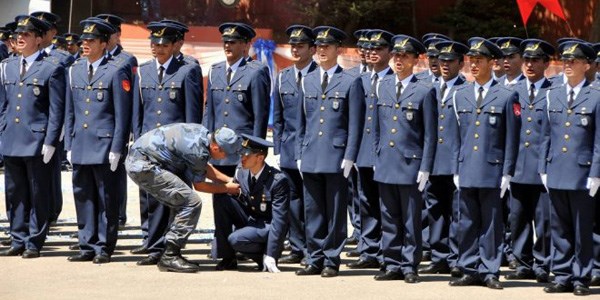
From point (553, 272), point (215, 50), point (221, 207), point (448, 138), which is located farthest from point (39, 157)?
point (215, 50)

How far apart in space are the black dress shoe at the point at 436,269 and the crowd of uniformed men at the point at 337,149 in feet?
0.04

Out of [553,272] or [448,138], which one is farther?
[448,138]

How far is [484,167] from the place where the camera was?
436 inches

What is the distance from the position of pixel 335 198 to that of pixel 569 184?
202 cm

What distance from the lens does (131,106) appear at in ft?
41.0

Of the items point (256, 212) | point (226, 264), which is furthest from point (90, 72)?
point (226, 264)

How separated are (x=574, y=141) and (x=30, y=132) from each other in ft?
16.1

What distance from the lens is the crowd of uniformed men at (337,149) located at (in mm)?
11117

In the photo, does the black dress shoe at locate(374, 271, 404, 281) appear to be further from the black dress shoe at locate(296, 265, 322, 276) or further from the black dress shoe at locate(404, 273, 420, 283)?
the black dress shoe at locate(296, 265, 322, 276)

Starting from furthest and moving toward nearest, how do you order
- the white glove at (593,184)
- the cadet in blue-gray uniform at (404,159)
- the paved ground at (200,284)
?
the cadet in blue-gray uniform at (404,159)
the white glove at (593,184)
the paved ground at (200,284)

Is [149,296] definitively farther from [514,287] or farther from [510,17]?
[510,17]

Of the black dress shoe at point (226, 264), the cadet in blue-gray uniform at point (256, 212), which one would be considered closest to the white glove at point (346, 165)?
the cadet in blue-gray uniform at point (256, 212)

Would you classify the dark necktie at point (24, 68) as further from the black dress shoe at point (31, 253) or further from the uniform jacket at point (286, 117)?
the uniform jacket at point (286, 117)

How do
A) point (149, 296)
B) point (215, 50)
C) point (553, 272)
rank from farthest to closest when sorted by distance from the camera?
point (215, 50)
point (553, 272)
point (149, 296)
